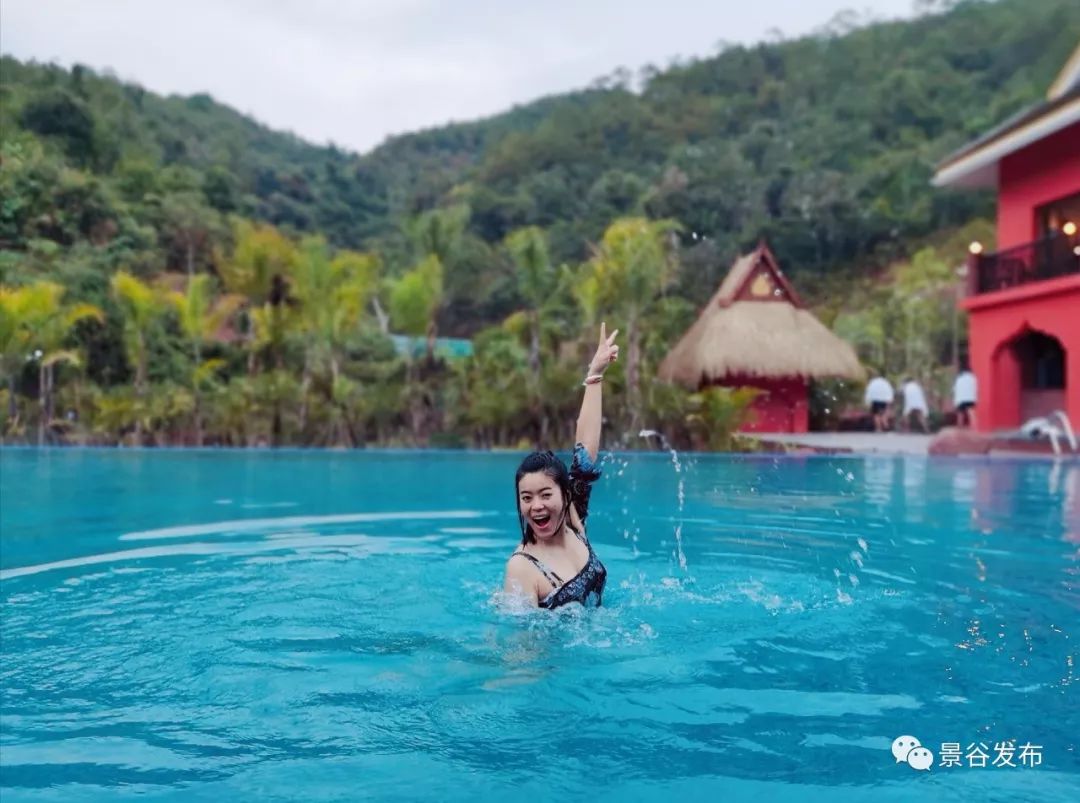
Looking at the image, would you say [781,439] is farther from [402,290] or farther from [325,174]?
[325,174]

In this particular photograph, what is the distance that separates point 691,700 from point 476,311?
2993cm

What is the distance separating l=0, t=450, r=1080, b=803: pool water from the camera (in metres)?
2.56

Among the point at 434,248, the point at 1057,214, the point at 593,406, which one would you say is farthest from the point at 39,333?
the point at 1057,214

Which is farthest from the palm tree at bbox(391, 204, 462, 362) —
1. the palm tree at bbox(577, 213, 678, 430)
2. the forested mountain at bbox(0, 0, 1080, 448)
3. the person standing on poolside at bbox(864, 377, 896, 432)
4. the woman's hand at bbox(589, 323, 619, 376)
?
the woman's hand at bbox(589, 323, 619, 376)

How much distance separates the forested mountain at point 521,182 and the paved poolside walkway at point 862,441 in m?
3.23

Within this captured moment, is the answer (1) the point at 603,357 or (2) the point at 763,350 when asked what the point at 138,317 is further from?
(1) the point at 603,357

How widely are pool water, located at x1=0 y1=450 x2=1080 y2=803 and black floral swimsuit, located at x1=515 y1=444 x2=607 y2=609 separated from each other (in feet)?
0.28

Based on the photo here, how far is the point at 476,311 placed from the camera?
107 feet

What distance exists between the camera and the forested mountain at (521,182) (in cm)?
1984

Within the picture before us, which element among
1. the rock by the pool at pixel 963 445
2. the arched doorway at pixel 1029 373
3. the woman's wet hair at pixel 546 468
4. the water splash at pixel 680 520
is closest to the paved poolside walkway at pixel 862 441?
the rock by the pool at pixel 963 445

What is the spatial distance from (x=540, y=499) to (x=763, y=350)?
1627 cm

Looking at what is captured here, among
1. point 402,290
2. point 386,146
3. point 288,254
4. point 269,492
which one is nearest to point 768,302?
point 402,290

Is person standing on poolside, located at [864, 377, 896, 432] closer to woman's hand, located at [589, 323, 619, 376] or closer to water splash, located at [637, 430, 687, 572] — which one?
water splash, located at [637, 430, 687, 572]

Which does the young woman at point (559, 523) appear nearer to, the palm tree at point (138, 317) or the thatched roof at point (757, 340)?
the palm tree at point (138, 317)
